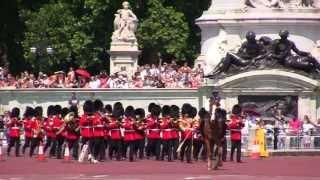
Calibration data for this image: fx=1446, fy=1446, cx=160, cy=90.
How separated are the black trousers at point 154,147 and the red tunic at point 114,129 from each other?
1.04 m

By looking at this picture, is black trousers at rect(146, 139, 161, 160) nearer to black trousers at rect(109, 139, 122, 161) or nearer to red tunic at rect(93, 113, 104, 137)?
black trousers at rect(109, 139, 122, 161)

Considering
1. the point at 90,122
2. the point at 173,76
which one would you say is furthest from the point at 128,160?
the point at 173,76

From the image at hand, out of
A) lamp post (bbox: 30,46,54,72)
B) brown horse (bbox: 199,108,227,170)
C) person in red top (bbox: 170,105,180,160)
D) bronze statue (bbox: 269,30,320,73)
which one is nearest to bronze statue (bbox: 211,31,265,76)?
bronze statue (bbox: 269,30,320,73)

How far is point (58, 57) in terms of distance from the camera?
69.9 m

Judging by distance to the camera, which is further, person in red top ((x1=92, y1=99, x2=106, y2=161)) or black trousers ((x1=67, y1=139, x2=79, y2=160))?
black trousers ((x1=67, y1=139, x2=79, y2=160))

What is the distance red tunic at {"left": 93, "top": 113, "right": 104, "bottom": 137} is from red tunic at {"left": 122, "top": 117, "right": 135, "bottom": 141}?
0.86 metres

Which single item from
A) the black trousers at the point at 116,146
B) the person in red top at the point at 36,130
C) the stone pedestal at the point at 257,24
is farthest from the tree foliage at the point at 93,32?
the black trousers at the point at 116,146

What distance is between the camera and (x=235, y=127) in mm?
42000

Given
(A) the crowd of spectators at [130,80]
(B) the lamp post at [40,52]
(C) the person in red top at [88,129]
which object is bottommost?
(C) the person in red top at [88,129]

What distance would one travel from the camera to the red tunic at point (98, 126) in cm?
4166

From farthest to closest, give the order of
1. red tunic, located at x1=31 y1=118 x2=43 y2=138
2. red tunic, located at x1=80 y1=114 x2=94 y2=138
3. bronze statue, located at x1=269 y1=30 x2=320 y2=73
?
bronze statue, located at x1=269 y1=30 x2=320 y2=73, red tunic, located at x1=31 y1=118 x2=43 y2=138, red tunic, located at x1=80 y1=114 x2=94 y2=138

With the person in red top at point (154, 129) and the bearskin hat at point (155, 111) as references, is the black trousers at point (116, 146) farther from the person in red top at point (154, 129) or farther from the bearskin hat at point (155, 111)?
the bearskin hat at point (155, 111)

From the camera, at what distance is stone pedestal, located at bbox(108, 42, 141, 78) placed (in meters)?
60.5

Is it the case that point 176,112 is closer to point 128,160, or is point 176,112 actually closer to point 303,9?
point 128,160
